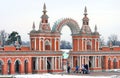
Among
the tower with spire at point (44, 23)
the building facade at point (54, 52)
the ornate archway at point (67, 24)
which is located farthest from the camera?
the ornate archway at point (67, 24)

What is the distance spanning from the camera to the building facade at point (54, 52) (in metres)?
52.6

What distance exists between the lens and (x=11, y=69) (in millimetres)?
51938

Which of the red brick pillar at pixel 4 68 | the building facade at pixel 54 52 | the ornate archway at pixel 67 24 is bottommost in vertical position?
the red brick pillar at pixel 4 68

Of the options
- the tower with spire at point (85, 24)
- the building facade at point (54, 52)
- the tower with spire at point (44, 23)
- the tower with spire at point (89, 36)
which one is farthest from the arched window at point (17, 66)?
the tower with spire at point (85, 24)

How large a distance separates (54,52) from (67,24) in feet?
15.4

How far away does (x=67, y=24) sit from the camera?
57469 millimetres

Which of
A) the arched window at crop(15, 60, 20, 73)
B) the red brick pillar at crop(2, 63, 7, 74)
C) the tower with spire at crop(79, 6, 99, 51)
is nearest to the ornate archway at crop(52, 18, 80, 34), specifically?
the tower with spire at crop(79, 6, 99, 51)

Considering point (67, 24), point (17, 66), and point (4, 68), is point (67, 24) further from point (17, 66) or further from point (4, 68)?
point (4, 68)

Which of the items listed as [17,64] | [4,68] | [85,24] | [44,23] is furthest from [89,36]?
[4,68]

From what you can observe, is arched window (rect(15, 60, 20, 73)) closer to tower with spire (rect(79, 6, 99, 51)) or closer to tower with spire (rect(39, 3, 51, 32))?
tower with spire (rect(39, 3, 51, 32))

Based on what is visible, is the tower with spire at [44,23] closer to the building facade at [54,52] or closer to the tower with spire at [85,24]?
the building facade at [54,52]

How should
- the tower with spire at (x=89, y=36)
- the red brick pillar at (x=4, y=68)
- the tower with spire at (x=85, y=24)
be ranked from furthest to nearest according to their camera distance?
the tower with spire at (x=85, y=24)
the tower with spire at (x=89, y=36)
the red brick pillar at (x=4, y=68)

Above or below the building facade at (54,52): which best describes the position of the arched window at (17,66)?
below

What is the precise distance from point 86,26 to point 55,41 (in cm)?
579
